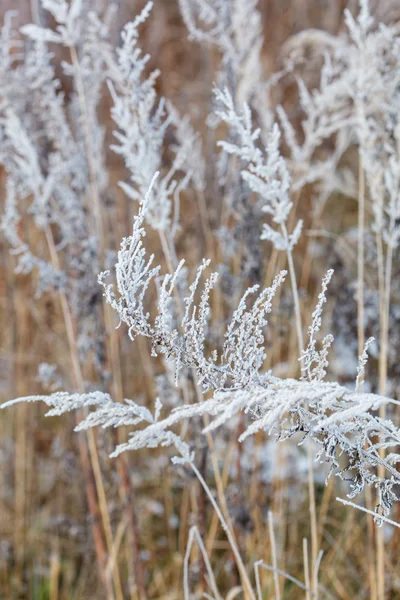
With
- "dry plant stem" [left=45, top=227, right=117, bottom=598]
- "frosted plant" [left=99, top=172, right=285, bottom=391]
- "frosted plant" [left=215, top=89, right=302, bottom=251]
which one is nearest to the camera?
"frosted plant" [left=99, top=172, right=285, bottom=391]

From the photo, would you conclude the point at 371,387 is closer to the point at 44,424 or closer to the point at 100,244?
the point at 100,244

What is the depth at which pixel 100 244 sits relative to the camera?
1.32 meters

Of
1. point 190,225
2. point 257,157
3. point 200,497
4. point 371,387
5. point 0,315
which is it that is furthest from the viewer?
point 0,315

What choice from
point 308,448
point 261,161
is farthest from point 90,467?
point 261,161

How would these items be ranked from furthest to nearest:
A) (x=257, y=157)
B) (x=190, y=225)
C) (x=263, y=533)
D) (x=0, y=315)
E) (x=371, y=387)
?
(x=0, y=315) < (x=190, y=225) < (x=263, y=533) < (x=371, y=387) < (x=257, y=157)

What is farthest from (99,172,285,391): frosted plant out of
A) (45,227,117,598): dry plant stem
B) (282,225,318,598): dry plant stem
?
(45,227,117,598): dry plant stem

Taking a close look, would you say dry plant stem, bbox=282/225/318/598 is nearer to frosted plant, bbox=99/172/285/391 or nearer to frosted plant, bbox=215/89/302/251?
frosted plant, bbox=215/89/302/251

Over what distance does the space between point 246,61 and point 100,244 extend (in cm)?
50

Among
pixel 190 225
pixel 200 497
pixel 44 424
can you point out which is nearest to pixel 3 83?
pixel 200 497

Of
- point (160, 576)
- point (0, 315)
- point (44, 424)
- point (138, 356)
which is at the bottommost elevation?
point (160, 576)

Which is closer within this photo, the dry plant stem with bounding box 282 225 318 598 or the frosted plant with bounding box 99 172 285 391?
the frosted plant with bounding box 99 172 285 391

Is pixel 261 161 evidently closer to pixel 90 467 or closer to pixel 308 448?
pixel 308 448

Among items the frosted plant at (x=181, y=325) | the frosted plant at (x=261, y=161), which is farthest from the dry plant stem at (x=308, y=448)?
the frosted plant at (x=181, y=325)

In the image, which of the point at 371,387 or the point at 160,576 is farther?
the point at 160,576
